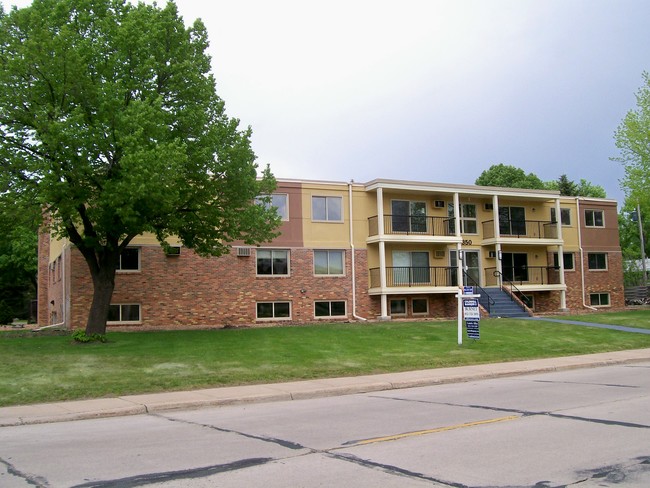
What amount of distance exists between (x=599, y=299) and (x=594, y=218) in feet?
16.1

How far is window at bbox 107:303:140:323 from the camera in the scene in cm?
2642

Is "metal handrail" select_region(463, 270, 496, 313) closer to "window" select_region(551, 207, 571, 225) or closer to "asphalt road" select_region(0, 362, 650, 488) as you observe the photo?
"window" select_region(551, 207, 571, 225)

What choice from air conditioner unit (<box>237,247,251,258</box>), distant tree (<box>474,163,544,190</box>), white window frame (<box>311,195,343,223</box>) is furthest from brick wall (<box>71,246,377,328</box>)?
distant tree (<box>474,163,544,190</box>)

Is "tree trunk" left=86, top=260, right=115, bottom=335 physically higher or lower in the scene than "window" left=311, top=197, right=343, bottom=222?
lower

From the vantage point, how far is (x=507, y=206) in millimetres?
36094

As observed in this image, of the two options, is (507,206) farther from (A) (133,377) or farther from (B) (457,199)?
(A) (133,377)

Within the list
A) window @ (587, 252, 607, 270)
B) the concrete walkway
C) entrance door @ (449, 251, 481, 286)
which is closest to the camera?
the concrete walkway

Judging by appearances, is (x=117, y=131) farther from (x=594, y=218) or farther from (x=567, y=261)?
(x=594, y=218)

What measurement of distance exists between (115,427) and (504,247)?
95.2 ft

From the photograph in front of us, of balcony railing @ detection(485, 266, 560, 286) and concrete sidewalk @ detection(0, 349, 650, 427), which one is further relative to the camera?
balcony railing @ detection(485, 266, 560, 286)

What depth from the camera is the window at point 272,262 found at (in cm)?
2920

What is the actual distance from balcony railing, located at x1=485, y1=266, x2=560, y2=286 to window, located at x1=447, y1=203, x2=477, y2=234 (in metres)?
2.48

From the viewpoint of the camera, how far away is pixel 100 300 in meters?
20.2

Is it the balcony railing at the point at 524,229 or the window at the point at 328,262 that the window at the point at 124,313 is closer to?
the window at the point at 328,262
